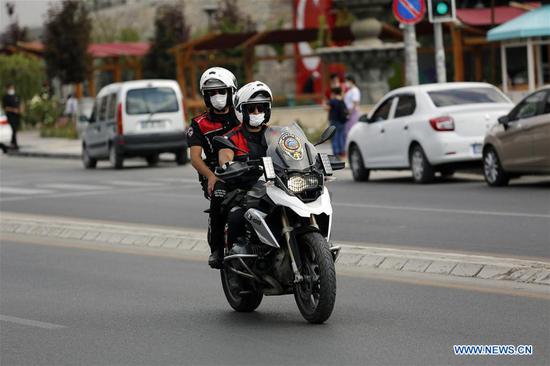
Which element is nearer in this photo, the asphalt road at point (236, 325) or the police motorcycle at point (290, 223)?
the asphalt road at point (236, 325)

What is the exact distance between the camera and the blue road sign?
26219mm

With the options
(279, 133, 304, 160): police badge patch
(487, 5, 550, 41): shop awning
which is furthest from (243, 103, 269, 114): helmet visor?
(487, 5, 550, 41): shop awning

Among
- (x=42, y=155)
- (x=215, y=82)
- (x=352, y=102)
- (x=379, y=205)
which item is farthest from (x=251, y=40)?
(x=215, y=82)

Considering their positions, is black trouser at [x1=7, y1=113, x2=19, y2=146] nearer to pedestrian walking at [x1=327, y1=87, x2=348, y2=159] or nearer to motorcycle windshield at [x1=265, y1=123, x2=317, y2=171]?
pedestrian walking at [x1=327, y1=87, x2=348, y2=159]

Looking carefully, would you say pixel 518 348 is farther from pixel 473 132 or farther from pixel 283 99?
pixel 283 99

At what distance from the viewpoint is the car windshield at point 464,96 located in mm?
23250

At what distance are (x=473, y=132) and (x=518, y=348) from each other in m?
14.8

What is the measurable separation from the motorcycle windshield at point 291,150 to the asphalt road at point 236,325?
3.42 feet

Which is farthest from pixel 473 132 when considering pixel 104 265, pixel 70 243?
pixel 104 265

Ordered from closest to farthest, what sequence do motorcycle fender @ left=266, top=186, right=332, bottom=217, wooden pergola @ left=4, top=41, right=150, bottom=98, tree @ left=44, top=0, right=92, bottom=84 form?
1. motorcycle fender @ left=266, top=186, right=332, bottom=217
2. tree @ left=44, top=0, right=92, bottom=84
3. wooden pergola @ left=4, top=41, right=150, bottom=98

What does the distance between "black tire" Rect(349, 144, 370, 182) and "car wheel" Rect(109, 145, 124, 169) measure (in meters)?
8.30

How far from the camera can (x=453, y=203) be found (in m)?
19.0

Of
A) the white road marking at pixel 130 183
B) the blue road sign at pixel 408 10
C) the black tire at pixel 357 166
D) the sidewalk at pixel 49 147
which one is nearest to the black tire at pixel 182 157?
the sidewalk at pixel 49 147

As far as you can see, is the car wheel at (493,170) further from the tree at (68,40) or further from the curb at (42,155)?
the tree at (68,40)
